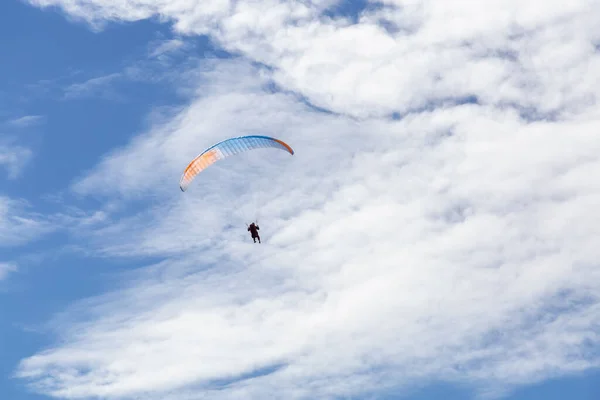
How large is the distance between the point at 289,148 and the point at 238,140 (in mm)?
3997

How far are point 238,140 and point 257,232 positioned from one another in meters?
10.2

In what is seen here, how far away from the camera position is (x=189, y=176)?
7594cm

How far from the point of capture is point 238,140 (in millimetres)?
73750

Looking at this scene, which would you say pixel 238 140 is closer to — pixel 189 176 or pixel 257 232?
pixel 189 176

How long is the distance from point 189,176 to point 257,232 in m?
8.38

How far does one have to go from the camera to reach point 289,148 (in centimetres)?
7475

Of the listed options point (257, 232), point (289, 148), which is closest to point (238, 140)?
point (289, 148)

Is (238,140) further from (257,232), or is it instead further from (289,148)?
(257,232)

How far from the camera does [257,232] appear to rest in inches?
3184

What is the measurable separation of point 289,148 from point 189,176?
8.14m

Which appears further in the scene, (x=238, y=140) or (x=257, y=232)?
(x=257, y=232)

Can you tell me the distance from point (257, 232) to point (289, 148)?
371 inches

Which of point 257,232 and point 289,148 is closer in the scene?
point 289,148

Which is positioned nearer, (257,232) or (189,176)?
(189,176)
